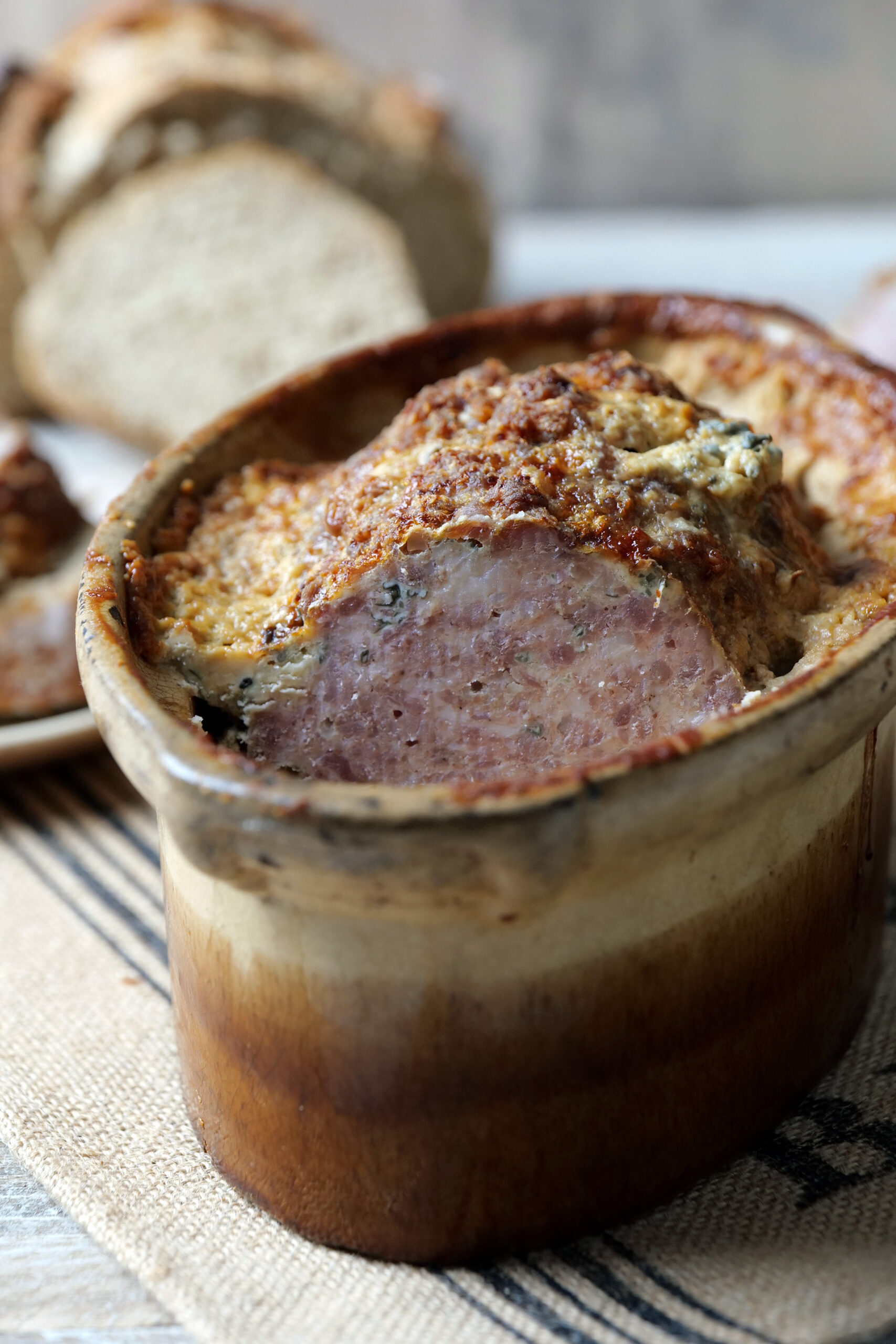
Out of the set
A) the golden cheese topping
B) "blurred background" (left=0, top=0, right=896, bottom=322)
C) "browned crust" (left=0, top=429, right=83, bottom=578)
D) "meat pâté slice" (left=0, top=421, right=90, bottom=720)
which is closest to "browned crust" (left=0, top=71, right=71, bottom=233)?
"meat pâté slice" (left=0, top=421, right=90, bottom=720)

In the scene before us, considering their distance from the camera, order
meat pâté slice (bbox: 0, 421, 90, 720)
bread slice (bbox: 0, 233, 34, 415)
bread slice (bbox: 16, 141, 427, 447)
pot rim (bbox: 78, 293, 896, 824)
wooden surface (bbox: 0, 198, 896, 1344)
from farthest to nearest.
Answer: wooden surface (bbox: 0, 198, 896, 1344)
bread slice (bbox: 0, 233, 34, 415)
bread slice (bbox: 16, 141, 427, 447)
meat pâté slice (bbox: 0, 421, 90, 720)
pot rim (bbox: 78, 293, 896, 824)

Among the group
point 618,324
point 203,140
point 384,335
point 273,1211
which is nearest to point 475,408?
point 618,324

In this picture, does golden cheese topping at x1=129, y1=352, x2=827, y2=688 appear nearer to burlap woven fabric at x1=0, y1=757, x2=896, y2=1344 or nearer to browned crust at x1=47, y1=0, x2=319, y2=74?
burlap woven fabric at x1=0, y1=757, x2=896, y2=1344

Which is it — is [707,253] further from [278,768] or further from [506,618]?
[278,768]

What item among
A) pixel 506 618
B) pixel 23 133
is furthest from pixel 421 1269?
pixel 23 133

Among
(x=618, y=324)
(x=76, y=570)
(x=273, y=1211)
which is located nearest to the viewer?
(x=273, y=1211)

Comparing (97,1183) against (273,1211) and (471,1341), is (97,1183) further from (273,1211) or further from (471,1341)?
(471,1341)

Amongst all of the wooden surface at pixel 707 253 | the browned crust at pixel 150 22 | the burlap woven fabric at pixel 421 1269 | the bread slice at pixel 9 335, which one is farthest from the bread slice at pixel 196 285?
the burlap woven fabric at pixel 421 1269

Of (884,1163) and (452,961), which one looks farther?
(884,1163)
